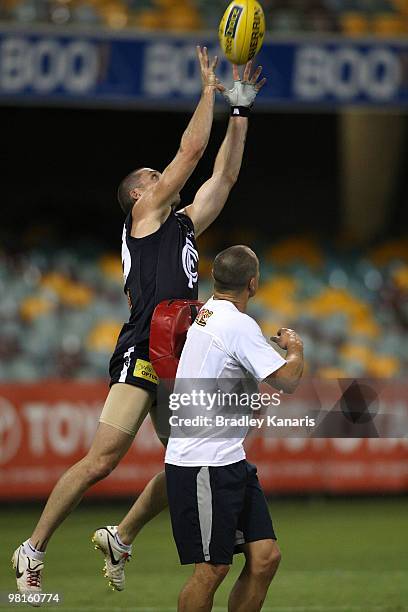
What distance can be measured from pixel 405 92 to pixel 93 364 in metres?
4.88

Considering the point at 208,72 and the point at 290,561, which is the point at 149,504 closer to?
the point at 208,72

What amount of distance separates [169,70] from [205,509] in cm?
853

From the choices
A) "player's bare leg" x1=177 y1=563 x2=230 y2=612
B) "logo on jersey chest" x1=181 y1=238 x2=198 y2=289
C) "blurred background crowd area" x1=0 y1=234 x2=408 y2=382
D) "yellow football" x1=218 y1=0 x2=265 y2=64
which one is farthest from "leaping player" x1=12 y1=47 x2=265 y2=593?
"blurred background crowd area" x1=0 y1=234 x2=408 y2=382

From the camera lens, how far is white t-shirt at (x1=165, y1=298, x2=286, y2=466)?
5.01m

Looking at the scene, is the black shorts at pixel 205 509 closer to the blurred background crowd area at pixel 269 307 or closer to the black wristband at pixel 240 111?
the black wristband at pixel 240 111

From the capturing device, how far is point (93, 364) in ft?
44.3

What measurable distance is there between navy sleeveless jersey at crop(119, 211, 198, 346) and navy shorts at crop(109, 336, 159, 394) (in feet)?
0.14

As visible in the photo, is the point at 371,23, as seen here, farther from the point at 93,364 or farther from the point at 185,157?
the point at 185,157

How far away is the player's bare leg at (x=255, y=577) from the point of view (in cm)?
525

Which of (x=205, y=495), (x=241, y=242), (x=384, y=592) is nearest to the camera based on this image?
(x=205, y=495)

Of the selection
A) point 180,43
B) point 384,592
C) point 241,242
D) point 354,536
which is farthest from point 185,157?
point 241,242

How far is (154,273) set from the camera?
6.16 m

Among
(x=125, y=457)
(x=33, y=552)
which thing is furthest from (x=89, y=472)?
(x=125, y=457)

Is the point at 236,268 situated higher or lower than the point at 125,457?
higher
